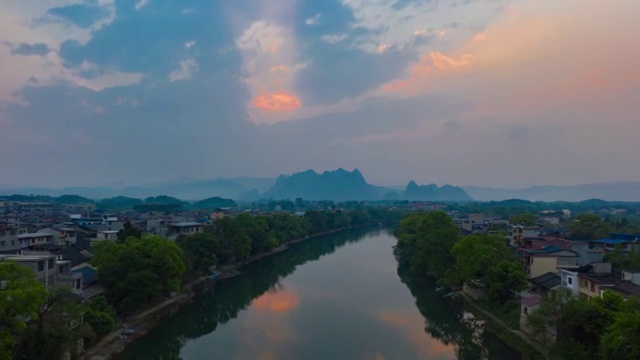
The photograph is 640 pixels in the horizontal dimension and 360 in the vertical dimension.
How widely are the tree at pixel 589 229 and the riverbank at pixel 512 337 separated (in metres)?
13.1

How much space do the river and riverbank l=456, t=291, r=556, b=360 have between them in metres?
0.20

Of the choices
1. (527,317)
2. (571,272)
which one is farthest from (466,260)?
(527,317)

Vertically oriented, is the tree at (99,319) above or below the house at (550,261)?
below

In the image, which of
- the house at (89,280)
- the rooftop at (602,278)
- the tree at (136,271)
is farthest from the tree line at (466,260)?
the house at (89,280)

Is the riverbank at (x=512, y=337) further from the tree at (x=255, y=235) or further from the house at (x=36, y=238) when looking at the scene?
the house at (x=36, y=238)

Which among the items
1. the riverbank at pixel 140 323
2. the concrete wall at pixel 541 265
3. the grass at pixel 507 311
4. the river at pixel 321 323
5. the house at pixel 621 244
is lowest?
the river at pixel 321 323

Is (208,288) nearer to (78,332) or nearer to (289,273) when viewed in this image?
(289,273)

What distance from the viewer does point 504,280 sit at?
44.8 ft

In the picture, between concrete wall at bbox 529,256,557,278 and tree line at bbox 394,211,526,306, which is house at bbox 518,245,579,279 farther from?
tree line at bbox 394,211,526,306

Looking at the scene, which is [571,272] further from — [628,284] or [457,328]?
[457,328]

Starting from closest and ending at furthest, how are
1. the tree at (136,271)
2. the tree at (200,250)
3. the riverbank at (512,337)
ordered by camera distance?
the riverbank at (512,337), the tree at (136,271), the tree at (200,250)

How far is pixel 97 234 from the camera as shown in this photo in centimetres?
2403

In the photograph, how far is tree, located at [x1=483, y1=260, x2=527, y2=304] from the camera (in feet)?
44.2

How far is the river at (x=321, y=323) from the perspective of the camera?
11.9 m
